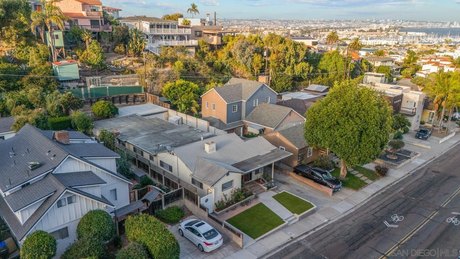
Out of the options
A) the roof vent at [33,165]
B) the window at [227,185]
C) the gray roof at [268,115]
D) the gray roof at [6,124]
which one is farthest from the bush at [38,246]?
the gray roof at [268,115]

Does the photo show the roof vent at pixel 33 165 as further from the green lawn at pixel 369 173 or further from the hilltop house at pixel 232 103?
the green lawn at pixel 369 173

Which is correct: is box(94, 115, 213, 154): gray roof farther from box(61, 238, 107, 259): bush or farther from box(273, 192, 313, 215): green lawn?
box(61, 238, 107, 259): bush

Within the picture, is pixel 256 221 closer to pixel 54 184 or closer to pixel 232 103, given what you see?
pixel 54 184

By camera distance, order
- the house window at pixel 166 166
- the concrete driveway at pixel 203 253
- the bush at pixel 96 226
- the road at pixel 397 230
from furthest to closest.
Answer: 1. the house window at pixel 166 166
2. the road at pixel 397 230
3. the concrete driveway at pixel 203 253
4. the bush at pixel 96 226

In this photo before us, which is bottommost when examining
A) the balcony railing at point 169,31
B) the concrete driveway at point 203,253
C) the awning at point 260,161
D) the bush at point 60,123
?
the concrete driveway at point 203,253

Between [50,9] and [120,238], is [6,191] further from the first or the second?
[50,9]

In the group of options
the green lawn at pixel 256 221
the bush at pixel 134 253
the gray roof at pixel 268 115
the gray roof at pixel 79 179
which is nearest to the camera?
the bush at pixel 134 253
